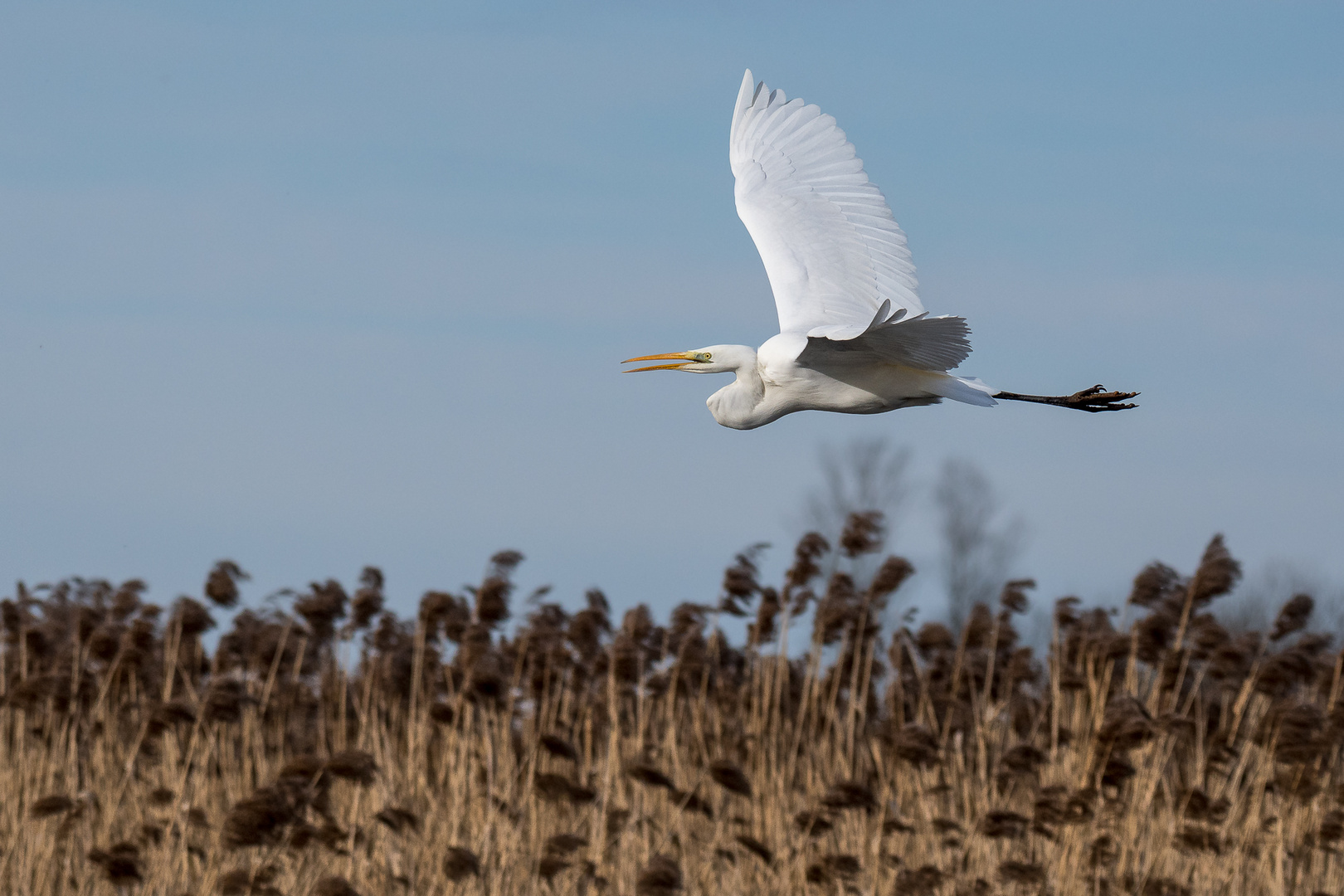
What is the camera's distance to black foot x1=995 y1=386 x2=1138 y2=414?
4582 millimetres

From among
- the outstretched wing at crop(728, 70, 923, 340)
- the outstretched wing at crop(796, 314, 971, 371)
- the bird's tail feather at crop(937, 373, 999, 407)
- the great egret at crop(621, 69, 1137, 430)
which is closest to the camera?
the outstretched wing at crop(796, 314, 971, 371)

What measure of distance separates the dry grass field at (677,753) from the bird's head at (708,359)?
1.25 m

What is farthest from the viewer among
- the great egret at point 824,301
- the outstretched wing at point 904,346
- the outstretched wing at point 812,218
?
the outstretched wing at point 812,218

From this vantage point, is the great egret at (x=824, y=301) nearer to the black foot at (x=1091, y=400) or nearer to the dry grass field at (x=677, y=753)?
the black foot at (x=1091, y=400)

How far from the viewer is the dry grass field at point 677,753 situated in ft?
16.2

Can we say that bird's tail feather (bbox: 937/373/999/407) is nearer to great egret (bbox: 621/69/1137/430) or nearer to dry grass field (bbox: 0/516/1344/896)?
great egret (bbox: 621/69/1137/430)

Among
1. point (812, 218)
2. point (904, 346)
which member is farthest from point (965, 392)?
point (812, 218)

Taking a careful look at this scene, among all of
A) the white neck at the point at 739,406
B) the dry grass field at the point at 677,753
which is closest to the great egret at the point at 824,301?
the white neck at the point at 739,406

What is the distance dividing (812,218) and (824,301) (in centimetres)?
53

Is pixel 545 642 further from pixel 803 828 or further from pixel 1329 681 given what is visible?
pixel 1329 681

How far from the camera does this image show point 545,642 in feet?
21.2

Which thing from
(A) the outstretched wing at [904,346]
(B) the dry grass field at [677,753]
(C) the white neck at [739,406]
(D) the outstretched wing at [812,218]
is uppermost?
(D) the outstretched wing at [812,218]

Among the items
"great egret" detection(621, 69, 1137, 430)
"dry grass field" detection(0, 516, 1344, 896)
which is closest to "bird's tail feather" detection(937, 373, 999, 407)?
"great egret" detection(621, 69, 1137, 430)

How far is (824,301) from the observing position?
4840 millimetres
